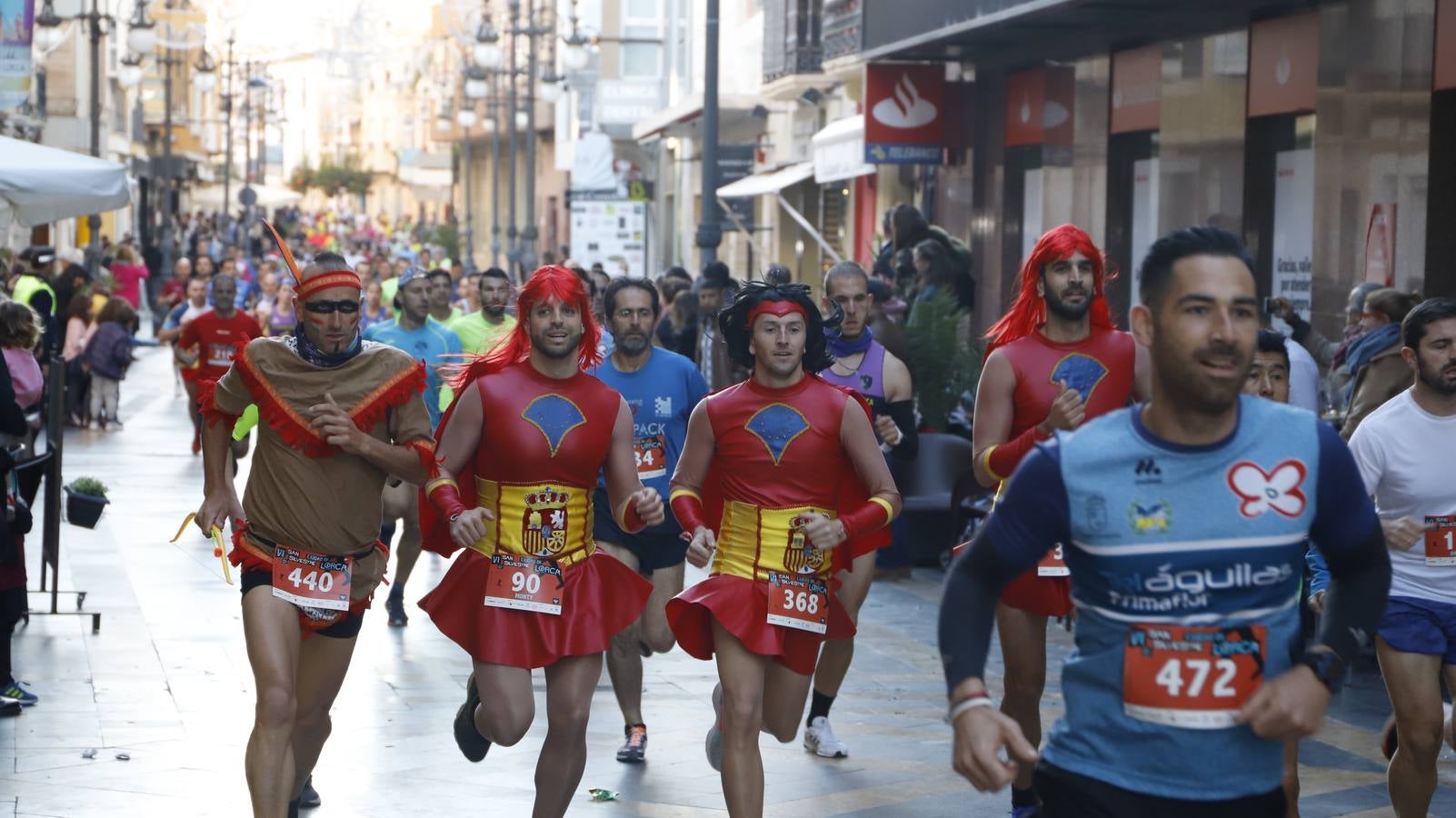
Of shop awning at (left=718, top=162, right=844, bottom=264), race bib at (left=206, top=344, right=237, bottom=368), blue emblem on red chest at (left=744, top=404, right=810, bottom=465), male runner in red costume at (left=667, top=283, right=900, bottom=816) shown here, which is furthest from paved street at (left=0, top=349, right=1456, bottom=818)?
shop awning at (left=718, top=162, right=844, bottom=264)

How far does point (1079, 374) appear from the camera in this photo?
7.00 m

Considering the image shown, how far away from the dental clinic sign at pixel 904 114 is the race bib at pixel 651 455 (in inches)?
538

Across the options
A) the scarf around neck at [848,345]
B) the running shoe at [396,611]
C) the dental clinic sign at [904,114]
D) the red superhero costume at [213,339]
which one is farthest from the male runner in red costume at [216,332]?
the scarf around neck at [848,345]

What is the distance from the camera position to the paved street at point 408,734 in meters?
7.70

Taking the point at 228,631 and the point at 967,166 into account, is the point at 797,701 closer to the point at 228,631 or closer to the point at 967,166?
the point at 228,631

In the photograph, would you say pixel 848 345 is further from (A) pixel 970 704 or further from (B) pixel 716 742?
(A) pixel 970 704

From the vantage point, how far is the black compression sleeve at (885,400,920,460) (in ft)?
29.6

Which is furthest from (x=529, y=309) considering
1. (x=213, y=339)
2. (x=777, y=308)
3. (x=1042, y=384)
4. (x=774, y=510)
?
(x=213, y=339)

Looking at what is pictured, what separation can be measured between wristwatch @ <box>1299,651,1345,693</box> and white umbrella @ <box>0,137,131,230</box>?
11.8 meters

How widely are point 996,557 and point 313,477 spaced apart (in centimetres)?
323

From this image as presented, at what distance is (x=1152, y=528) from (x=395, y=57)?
15278 centimetres

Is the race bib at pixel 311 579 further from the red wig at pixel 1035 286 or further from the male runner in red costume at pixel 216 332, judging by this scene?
the male runner in red costume at pixel 216 332

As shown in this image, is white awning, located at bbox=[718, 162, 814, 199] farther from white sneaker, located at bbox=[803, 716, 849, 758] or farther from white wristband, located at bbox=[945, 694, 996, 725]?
white wristband, located at bbox=[945, 694, 996, 725]

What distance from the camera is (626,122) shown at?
2083 inches
